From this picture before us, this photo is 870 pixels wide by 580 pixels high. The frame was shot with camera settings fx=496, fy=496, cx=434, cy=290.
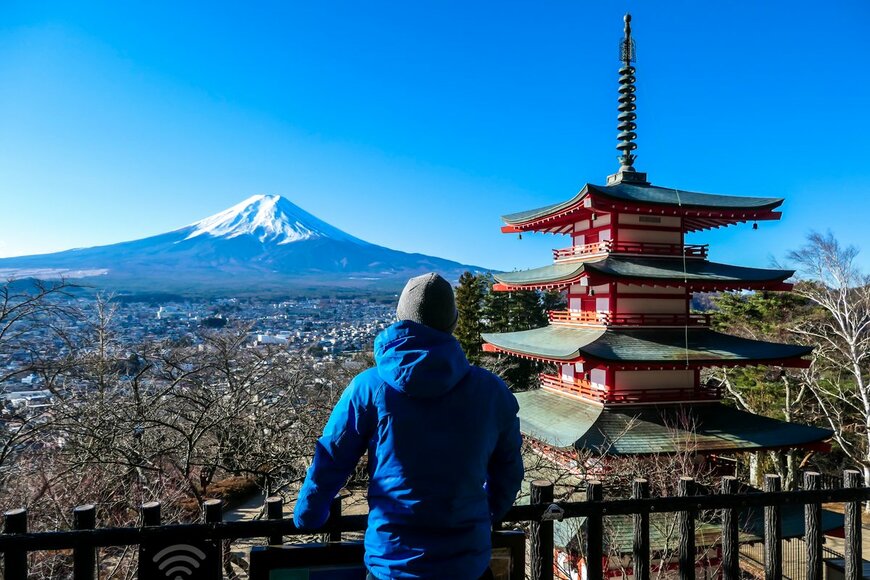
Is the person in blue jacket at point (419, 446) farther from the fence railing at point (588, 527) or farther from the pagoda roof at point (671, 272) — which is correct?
the pagoda roof at point (671, 272)

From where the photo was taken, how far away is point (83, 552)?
2029 millimetres

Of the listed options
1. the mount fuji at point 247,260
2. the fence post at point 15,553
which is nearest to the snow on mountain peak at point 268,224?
the mount fuji at point 247,260

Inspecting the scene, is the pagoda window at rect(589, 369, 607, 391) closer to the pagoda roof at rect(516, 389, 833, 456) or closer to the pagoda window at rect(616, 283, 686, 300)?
the pagoda roof at rect(516, 389, 833, 456)

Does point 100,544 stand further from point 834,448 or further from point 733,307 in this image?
point 733,307

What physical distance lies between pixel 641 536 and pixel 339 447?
1.81 m

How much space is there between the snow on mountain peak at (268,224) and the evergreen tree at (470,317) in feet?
282

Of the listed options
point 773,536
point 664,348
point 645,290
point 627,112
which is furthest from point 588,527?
point 627,112

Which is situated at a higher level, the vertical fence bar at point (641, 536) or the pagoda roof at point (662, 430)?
the vertical fence bar at point (641, 536)

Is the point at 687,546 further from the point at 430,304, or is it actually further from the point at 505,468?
the point at 430,304

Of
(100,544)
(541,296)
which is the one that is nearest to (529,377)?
(541,296)

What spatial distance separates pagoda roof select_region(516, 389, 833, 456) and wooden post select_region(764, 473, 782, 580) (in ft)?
19.0

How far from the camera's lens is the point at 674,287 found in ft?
32.6

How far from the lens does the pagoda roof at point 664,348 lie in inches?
362

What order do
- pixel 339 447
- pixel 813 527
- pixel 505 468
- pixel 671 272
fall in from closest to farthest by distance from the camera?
pixel 339 447 → pixel 505 468 → pixel 813 527 → pixel 671 272
